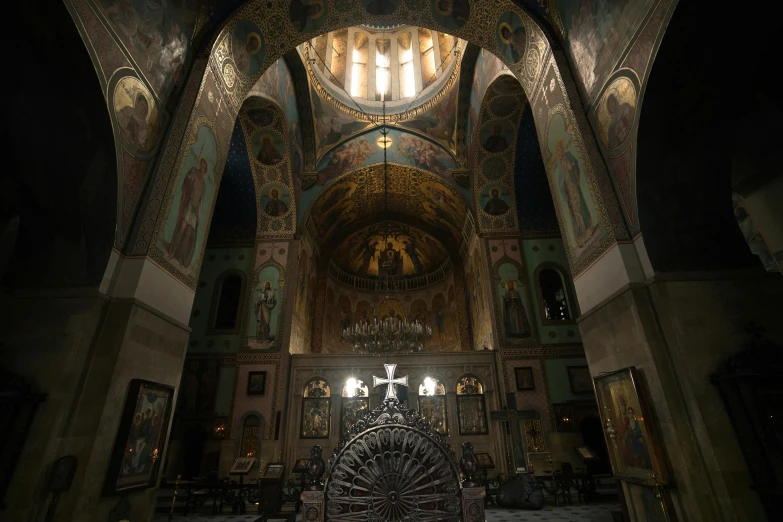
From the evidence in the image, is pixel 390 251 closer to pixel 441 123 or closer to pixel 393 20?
pixel 441 123

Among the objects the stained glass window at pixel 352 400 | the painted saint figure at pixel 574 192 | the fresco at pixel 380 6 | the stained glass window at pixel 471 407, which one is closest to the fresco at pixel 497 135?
the fresco at pixel 380 6

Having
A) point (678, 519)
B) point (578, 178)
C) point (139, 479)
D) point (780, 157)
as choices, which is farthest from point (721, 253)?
point (139, 479)

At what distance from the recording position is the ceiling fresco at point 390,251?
65.4 feet

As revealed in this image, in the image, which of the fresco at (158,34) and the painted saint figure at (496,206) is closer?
the fresco at (158,34)

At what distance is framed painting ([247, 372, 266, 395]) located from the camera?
12812 millimetres

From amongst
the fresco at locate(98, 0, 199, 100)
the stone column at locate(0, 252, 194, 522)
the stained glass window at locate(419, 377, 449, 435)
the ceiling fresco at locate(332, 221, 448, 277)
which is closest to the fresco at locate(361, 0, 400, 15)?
the fresco at locate(98, 0, 199, 100)

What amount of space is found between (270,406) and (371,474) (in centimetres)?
974

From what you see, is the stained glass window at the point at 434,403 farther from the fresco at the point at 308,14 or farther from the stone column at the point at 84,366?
the fresco at the point at 308,14

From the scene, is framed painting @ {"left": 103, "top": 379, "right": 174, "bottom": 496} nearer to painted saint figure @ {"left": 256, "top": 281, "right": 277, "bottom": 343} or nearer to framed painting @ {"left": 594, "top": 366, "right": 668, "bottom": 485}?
framed painting @ {"left": 594, "top": 366, "right": 668, "bottom": 485}

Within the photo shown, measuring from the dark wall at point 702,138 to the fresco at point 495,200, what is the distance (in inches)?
363

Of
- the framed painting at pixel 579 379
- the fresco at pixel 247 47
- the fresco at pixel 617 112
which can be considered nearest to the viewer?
the fresco at pixel 617 112

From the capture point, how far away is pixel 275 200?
48.1 feet

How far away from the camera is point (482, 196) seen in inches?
589

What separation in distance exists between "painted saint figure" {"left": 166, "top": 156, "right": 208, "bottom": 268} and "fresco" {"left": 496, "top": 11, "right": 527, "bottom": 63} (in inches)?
279
